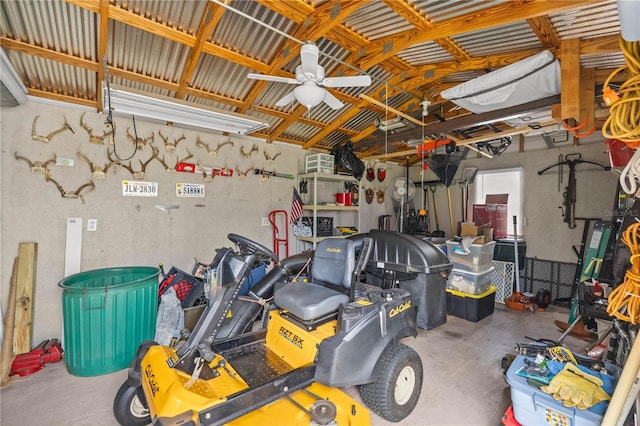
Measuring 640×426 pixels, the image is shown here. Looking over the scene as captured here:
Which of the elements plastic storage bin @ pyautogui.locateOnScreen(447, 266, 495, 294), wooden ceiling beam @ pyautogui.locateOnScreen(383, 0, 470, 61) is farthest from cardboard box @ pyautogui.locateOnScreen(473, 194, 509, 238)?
wooden ceiling beam @ pyautogui.locateOnScreen(383, 0, 470, 61)

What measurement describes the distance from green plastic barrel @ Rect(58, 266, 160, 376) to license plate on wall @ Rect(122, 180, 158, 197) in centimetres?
108

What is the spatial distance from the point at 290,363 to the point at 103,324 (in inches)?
69.7

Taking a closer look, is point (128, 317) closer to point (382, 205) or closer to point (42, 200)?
point (42, 200)

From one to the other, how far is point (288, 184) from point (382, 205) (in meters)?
2.53

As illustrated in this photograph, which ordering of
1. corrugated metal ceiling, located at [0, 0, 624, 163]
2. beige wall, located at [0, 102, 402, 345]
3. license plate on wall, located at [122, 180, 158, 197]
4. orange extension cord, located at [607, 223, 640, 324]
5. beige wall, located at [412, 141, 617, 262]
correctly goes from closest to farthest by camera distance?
orange extension cord, located at [607, 223, 640, 324]
corrugated metal ceiling, located at [0, 0, 624, 163]
beige wall, located at [0, 102, 402, 345]
license plate on wall, located at [122, 180, 158, 197]
beige wall, located at [412, 141, 617, 262]

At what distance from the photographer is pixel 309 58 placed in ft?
6.77

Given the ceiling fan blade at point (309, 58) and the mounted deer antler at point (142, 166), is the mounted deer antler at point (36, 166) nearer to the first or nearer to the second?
the mounted deer antler at point (142, 166)

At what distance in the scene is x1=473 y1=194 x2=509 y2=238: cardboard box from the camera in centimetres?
530

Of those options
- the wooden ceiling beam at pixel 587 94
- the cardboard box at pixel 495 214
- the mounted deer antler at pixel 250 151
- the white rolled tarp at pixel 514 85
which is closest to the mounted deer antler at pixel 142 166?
the mounted deer antler at pixel 250 151

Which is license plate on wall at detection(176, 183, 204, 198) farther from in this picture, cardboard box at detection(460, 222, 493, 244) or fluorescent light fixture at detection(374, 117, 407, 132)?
cardboard box at detection(460, 222, 493, 244)

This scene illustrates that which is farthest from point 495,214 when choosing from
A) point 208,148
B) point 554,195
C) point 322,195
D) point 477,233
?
point 208,148

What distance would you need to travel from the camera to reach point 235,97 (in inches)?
139

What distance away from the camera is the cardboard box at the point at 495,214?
530cm

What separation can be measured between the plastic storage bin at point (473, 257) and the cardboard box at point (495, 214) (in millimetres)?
1436
